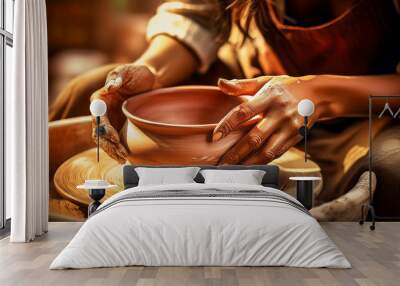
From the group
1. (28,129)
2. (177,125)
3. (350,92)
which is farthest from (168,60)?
(350,92)

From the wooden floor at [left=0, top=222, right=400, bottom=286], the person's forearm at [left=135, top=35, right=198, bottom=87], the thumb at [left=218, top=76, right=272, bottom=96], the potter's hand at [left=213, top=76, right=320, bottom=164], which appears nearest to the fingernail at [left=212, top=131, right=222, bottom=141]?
the potter's hand at [left=213, top=76, right=320, bottom=164]

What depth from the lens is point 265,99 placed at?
7730 millimetres

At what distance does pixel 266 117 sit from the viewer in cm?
770

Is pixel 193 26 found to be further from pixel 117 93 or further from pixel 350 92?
pixel 350 92

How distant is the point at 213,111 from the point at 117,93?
1.32m

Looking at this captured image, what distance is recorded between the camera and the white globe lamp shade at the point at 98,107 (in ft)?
24.1

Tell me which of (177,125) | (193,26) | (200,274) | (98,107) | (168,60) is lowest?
(200,274)

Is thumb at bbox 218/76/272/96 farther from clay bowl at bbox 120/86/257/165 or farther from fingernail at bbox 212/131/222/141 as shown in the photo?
fingernail at bbox 212/131/222/141

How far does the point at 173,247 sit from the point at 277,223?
34.4 inches

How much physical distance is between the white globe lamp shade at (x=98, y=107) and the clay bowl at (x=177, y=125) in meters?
0.43

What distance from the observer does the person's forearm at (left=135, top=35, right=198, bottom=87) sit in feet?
25.7

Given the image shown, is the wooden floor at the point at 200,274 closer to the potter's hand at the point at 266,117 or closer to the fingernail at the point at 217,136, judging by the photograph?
the potter's hand at the point at 266,117

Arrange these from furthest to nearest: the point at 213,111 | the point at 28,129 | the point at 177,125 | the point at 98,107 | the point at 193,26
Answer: the point at 193,26 < the point at 213,111 < the point at 177,125 < the point at 98,107 < the point at 28,129

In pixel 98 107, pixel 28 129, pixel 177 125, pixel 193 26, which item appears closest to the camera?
pixel 28 129
